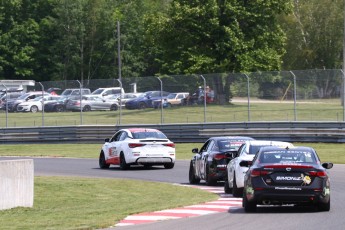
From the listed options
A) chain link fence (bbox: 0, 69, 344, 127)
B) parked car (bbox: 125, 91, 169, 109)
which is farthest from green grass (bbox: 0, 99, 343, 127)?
parked car (bbox: 125, 91, 169, 109)

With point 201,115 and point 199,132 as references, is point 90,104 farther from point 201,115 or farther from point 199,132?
point 199,132

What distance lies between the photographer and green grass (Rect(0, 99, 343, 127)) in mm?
42531

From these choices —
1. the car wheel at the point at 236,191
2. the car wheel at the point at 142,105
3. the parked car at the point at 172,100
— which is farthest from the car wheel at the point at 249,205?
the car wheel at the point at 142,105

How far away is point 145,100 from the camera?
47.4m

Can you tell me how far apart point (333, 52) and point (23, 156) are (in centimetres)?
5330

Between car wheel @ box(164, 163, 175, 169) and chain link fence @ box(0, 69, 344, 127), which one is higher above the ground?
chain link fence @ box(0, 69, 344, 127)

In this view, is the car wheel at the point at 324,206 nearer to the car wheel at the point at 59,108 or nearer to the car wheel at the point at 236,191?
the car wheel at the point at 236,191

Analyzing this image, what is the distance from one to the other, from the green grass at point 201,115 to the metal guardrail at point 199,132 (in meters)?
0.52

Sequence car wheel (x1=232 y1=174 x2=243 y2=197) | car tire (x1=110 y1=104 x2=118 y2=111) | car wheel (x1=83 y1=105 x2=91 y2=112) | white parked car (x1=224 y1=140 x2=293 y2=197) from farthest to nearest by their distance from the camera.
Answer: car wheel (x1=83 y1=105 x2=91 y2=112), car tire (x1=110 y1=104 x2=118 y2=111), car wheel (x1=232 y1=174 x2=243 y2=197), white parked car (x1=224 y1=140 x2=293 y2=197)

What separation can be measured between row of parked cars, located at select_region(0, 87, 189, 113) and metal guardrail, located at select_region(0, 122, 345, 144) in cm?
119

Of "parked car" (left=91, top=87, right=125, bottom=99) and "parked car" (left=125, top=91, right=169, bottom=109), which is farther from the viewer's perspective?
"parked car" (left=91, top=87, right=125, bottom=99)

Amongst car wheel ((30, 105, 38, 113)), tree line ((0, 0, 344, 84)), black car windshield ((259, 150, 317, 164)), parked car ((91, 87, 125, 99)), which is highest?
tree line ((0, 0, 344, 84))

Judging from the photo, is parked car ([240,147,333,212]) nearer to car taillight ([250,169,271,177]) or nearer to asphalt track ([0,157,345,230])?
car taillight ([250,169,271,177])

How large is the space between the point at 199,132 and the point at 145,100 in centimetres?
333
